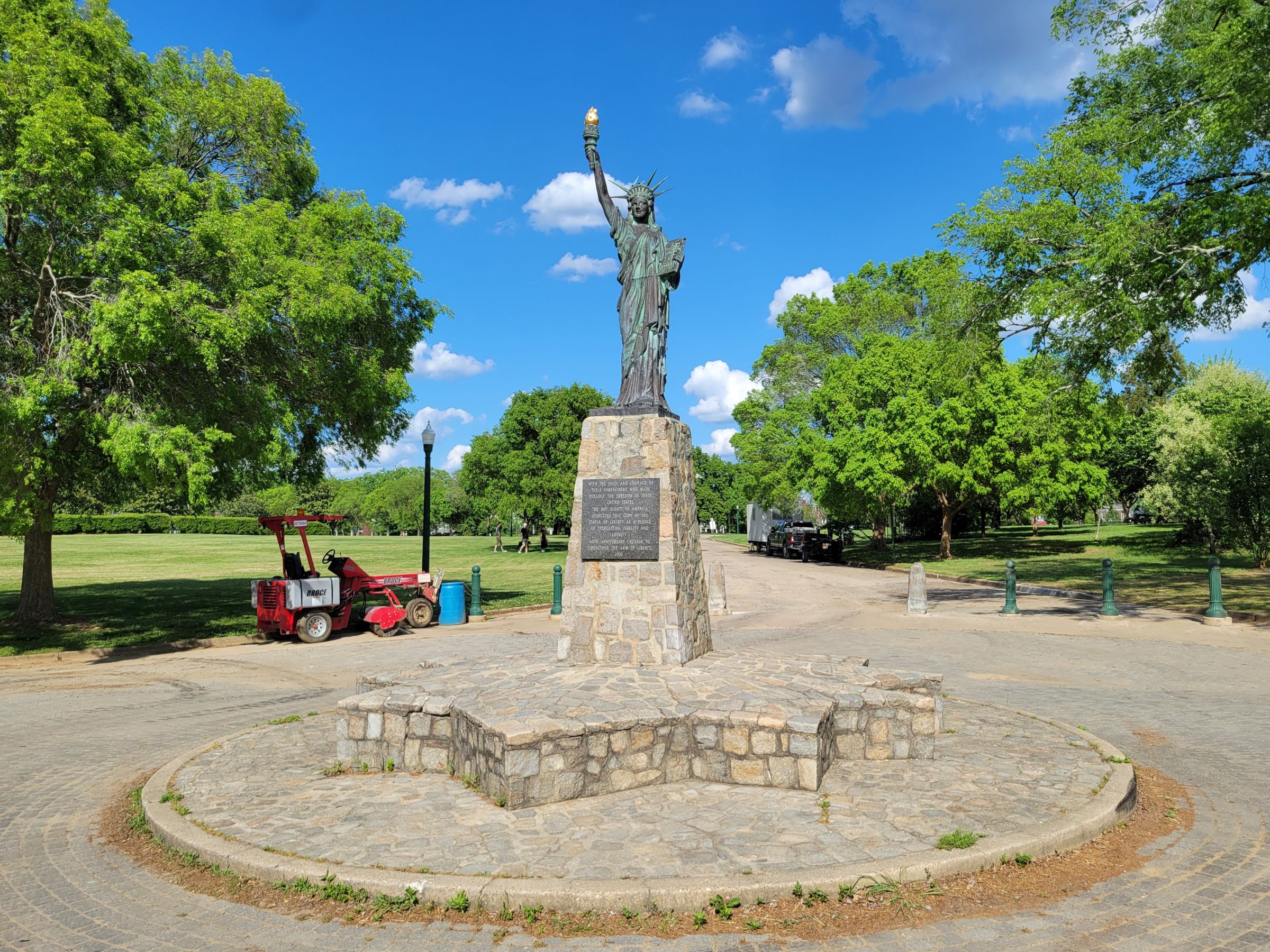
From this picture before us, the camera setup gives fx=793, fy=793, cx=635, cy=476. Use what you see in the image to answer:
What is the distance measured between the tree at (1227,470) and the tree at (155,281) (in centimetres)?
2287

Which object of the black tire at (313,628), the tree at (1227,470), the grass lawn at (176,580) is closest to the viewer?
the black tire at (313,628)

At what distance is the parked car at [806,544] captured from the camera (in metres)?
37.6

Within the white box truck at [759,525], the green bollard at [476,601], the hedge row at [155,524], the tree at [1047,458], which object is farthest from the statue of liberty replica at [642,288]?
the hedge row at [155,524]

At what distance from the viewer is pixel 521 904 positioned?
13.6 feet

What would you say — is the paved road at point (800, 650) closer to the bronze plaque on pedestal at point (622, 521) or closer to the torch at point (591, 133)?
the bronze plaque on pedestal at point (622, 521)

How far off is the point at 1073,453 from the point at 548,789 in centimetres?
3096

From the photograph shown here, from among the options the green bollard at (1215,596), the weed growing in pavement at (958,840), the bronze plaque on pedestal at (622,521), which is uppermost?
the bronze plaque on pedestal at (622,521)

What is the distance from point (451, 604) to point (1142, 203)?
16276 mm

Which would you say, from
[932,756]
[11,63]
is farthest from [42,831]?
[11,63]

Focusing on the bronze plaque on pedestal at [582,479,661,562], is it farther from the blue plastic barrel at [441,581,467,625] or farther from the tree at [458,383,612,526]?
the tree at [458,383,612,526]

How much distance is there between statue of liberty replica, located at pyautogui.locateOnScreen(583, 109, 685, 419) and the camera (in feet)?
28.6

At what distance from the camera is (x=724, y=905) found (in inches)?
161

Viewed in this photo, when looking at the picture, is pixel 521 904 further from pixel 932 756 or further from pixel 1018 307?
pixel 1018 307

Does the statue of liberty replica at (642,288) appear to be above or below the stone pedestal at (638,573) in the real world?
above
